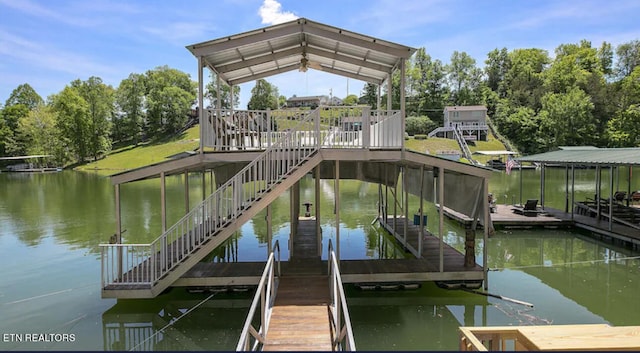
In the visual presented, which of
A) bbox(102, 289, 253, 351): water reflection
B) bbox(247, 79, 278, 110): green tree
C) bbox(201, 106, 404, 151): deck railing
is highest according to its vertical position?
bbox(247, 79, 278, 110): green tree

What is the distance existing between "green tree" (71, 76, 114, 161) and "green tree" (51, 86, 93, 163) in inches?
22.9

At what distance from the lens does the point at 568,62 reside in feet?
222

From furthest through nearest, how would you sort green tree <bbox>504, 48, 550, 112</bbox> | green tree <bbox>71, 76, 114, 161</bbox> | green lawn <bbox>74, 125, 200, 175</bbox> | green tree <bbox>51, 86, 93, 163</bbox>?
green tree <bbox>504, 48, 550, 112</bbox> → green tree <bbox>71, 76, 114, 161</bbox> → green tree <bbox>51, 86, 93, 163</bbox> → green lawn <bbox>74, 125, 200, 175</bbox>

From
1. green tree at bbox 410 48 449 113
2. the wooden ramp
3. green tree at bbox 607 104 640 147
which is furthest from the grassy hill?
the wooden ramp

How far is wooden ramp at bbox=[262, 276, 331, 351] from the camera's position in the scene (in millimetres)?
5695

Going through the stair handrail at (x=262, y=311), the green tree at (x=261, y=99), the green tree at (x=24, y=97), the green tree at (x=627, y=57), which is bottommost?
the stair handrail at (x=262, y=311)

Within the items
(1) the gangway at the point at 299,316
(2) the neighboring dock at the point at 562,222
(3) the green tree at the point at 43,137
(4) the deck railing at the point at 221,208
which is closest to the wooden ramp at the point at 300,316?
(1) the gangway at the point at 299,316

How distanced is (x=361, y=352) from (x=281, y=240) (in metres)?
9.01

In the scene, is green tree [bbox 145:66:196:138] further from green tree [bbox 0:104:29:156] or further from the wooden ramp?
the wooden ramp

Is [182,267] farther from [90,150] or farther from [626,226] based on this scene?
[90,150]

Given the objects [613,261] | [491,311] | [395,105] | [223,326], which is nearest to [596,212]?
[613,261]

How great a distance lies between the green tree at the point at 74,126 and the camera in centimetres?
6147

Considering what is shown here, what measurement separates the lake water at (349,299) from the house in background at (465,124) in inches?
1780

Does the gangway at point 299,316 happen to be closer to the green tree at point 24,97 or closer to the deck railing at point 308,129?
the deck railing at point 308,129
